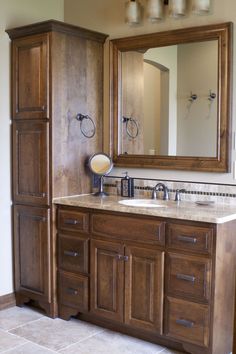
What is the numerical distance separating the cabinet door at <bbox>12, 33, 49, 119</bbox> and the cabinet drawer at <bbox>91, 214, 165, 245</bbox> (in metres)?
0.88

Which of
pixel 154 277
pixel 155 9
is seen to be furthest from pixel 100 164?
pixel 155 9

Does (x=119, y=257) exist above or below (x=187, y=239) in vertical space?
below

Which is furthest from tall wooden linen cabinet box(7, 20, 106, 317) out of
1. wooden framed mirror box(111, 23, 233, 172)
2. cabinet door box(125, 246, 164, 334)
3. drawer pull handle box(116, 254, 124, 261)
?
cabinet door box(125, 246, 164, 334)

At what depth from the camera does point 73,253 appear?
3422 mm

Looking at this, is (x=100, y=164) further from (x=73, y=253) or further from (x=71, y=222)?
(x=73, y=253)

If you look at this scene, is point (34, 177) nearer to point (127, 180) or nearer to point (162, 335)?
point (127, 180)

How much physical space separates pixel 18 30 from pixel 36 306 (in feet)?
7.00

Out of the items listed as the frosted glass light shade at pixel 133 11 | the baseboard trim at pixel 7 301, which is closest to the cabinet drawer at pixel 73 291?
the baseboard trim at pixel 7 301

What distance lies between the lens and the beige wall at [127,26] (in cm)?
321

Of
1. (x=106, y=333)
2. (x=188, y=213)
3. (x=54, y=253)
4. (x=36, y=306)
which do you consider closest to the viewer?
(x=188, y=213)

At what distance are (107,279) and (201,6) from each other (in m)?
1.95

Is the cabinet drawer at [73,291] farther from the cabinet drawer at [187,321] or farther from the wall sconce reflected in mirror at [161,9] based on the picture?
the wall sconce reflected in mirror at [161,9]

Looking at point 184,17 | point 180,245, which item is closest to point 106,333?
point 180,245

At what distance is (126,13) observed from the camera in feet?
11.8
